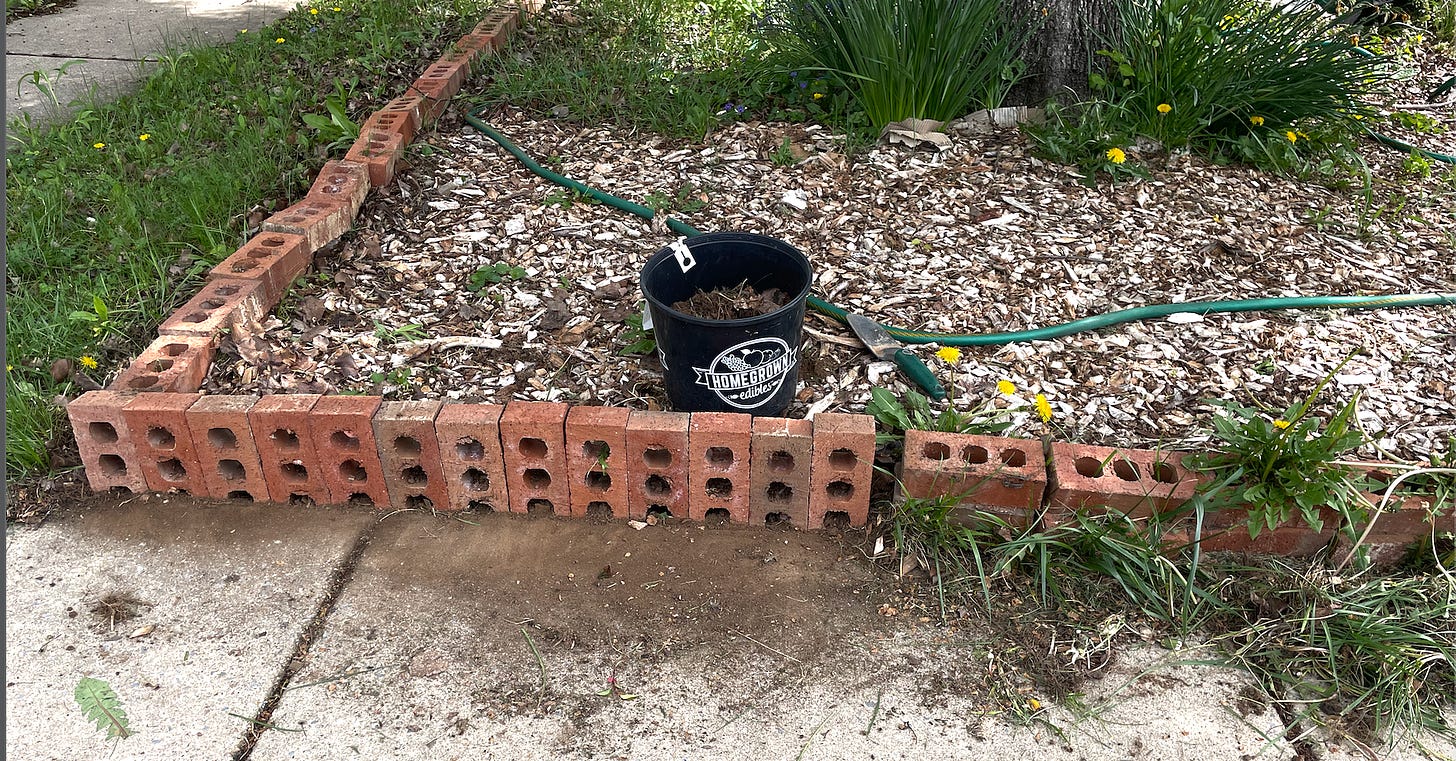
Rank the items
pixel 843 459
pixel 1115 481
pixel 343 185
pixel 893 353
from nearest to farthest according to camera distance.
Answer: pixel 1115 481 < pixel 843 459 < pixel 893 353 < pixel 343 185

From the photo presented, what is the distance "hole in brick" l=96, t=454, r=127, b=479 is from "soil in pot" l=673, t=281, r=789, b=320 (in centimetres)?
140

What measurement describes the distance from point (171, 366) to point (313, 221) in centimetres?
72

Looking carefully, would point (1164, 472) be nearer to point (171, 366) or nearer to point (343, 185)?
point (171, 366)

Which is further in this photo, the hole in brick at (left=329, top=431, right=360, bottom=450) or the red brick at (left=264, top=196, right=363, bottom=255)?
the red brick at (left=264, top=196, right=363, bottom=255)

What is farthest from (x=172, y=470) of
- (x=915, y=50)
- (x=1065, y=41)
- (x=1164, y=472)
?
(x=1065, y=41)

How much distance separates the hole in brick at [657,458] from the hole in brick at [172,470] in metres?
1.13

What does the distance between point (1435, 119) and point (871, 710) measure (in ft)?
13.0

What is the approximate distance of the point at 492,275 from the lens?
3006mm

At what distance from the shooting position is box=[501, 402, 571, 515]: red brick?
224 centimetres

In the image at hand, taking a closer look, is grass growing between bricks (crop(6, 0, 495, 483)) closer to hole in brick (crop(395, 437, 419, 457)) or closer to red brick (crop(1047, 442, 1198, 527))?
hole in brick (crop(395, 437, 419, 457))

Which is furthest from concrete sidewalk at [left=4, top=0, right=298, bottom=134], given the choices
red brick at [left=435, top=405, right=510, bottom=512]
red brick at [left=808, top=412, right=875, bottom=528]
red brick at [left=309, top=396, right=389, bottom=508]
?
red brick at [left=808, top=412, right=875, bottom=528]

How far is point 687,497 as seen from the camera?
7.58ft

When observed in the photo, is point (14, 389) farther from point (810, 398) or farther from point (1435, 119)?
point (1435, 119)

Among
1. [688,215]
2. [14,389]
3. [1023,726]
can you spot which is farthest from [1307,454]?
[14,389]
